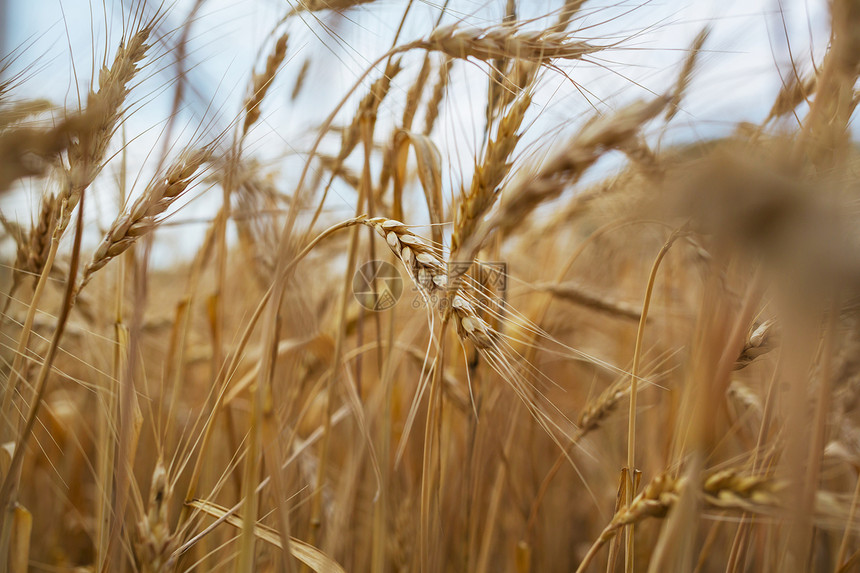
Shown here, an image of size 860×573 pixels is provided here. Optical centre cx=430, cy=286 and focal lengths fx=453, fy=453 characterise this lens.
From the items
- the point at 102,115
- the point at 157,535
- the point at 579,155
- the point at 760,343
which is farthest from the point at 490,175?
the point at 157,535

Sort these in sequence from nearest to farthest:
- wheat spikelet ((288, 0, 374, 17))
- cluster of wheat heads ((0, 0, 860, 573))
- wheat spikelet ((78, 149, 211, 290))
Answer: cluster of wheat heads ((0, 0, 860, 573)), wheat spikelet ((78, 149, 211, 290)), wheat spikelet ((288, 0, 374, 17))

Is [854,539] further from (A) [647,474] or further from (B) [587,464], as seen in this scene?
(B) [587,464]

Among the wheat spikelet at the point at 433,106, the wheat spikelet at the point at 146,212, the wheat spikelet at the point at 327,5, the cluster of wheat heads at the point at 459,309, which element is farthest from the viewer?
the wheat spikelet at the point at 433,106

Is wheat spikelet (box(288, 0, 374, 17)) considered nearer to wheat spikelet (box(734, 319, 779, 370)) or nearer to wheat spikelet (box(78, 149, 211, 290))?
wheat spikelet (box(78, 149, 211, 290))

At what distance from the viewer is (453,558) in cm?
88

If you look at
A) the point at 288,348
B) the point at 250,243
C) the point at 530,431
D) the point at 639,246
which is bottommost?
the point at 530,431

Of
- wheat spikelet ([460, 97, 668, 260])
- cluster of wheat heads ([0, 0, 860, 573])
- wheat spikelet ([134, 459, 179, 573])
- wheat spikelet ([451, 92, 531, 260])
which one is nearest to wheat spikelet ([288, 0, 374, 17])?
cluster of wheat heads ([0, 0, 860, 573])

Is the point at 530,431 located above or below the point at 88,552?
above

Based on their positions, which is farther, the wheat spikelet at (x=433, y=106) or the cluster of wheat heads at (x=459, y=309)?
the wheat spikelet at (x=433, y=106)

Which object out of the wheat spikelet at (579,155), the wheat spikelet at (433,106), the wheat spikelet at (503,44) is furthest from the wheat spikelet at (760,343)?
the wheat spikelet at (433,106)

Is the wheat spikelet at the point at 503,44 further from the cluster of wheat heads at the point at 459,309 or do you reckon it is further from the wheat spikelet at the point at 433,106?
the wheat spikelet at the point at 433,106

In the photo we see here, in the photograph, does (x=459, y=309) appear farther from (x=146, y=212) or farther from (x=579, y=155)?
(x=146, y=212)

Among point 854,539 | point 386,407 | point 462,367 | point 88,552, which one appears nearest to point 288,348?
point 386,407

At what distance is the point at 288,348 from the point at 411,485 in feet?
1.17
